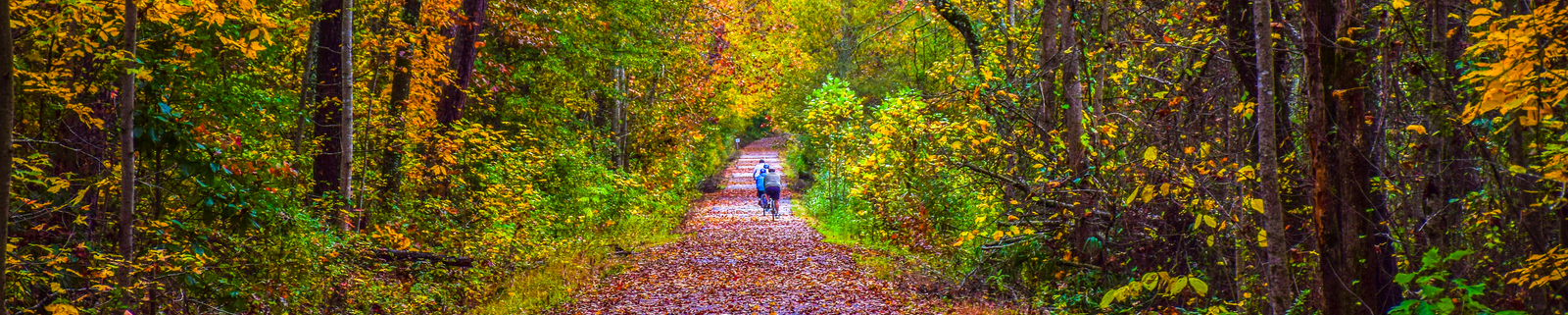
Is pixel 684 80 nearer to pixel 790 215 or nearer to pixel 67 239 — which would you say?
pixel 790 215

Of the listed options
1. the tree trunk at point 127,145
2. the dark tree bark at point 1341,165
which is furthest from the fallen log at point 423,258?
the dark tree bark at point 1341,165

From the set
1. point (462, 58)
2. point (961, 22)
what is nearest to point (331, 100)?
point (462, 58)

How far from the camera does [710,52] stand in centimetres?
2002

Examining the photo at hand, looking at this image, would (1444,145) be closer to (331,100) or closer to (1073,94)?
(1073,94)

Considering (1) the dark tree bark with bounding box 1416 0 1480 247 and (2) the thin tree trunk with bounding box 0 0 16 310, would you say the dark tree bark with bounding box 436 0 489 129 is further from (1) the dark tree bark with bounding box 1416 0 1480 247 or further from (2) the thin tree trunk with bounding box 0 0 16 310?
(1) the dark tree bark with bounding box 1416 0 1480 247

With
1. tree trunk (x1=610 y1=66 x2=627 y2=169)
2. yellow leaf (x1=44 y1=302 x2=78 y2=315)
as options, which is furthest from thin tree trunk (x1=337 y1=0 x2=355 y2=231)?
tree trunk (x1=610 y1=66 x2=627 y2=169)

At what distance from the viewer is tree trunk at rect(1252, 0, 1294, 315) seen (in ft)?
15.4

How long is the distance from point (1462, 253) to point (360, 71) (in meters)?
9.88

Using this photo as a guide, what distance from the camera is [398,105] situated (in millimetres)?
9641

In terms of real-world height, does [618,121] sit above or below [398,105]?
below

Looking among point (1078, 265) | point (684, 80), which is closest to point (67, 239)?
point (1078, 265)

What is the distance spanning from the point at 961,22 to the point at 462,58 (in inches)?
242

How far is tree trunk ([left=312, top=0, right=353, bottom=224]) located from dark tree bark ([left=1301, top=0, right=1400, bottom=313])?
7.50m

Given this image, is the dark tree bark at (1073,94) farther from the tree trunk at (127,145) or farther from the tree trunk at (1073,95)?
the tree trunk at (127,145)
